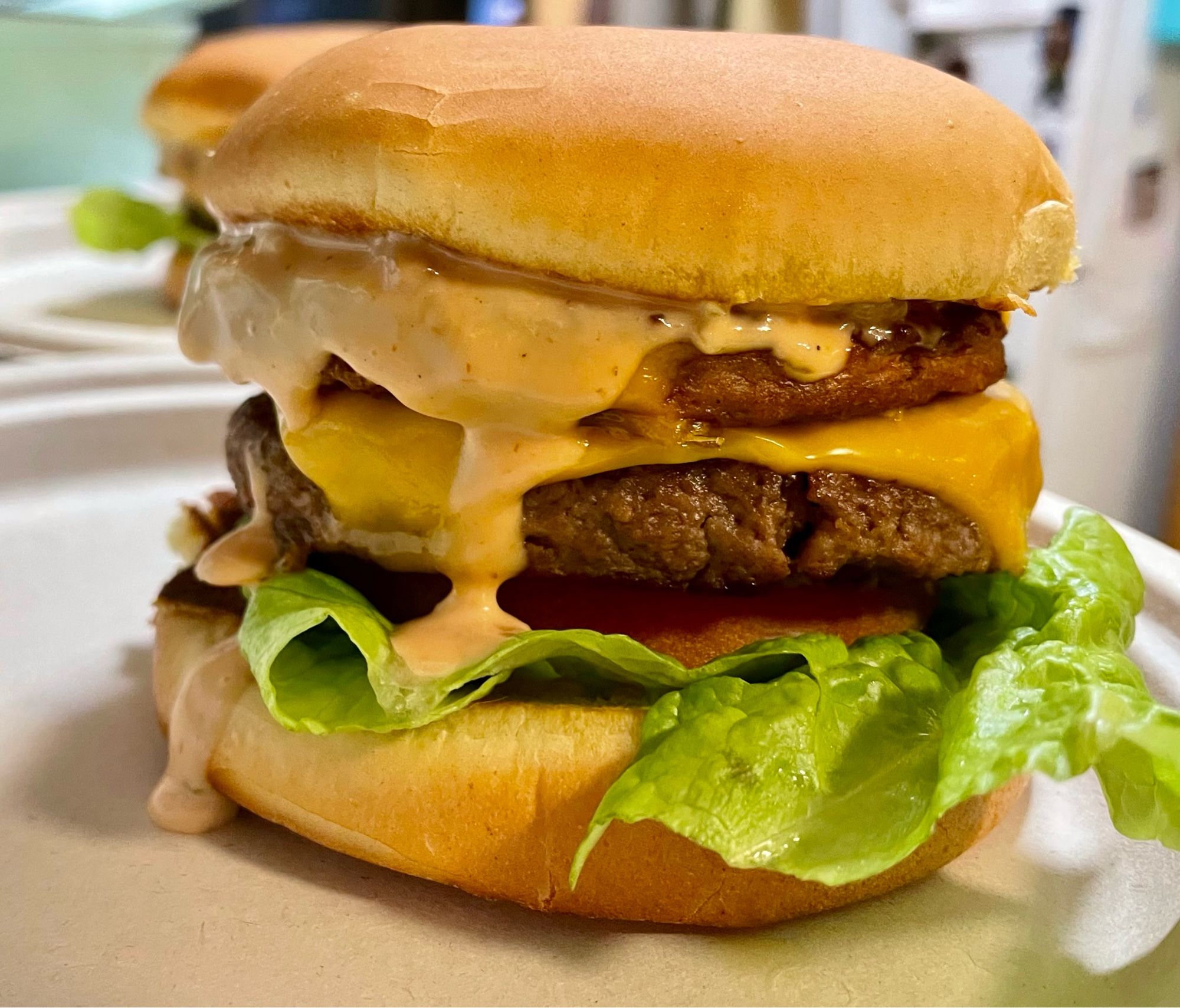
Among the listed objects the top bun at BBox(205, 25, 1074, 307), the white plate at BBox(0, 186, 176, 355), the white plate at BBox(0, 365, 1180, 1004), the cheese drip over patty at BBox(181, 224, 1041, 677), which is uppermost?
the top bun at BBox(205, 25, 1074, 307)

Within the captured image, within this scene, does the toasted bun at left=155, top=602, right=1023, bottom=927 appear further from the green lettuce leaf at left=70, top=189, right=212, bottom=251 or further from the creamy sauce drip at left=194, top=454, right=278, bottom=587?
the green lettuce leaf at left=70, top=189, right=212, bottom=251

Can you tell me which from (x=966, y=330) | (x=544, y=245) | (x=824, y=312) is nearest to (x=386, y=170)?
(x=544, y=245)

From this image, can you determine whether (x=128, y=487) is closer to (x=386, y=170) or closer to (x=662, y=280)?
(x=386, y=170)

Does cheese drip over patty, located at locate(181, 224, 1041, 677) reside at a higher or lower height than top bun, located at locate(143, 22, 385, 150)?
higher

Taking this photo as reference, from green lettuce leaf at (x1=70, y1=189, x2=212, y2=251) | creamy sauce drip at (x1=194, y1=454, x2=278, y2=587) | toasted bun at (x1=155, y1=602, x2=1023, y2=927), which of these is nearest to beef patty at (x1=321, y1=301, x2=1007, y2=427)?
creamy sauce drip at (x1=194, y1=454, x2=278, y2=587)

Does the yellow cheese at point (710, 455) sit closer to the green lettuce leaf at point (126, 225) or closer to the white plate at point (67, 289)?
the white plate at point (67, 289)

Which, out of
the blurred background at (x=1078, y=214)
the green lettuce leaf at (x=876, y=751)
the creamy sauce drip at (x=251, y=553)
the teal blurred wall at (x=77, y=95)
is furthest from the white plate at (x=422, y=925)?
the teal blurred wall at (x=77, y=95)

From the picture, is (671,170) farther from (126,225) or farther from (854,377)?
(126,225)
